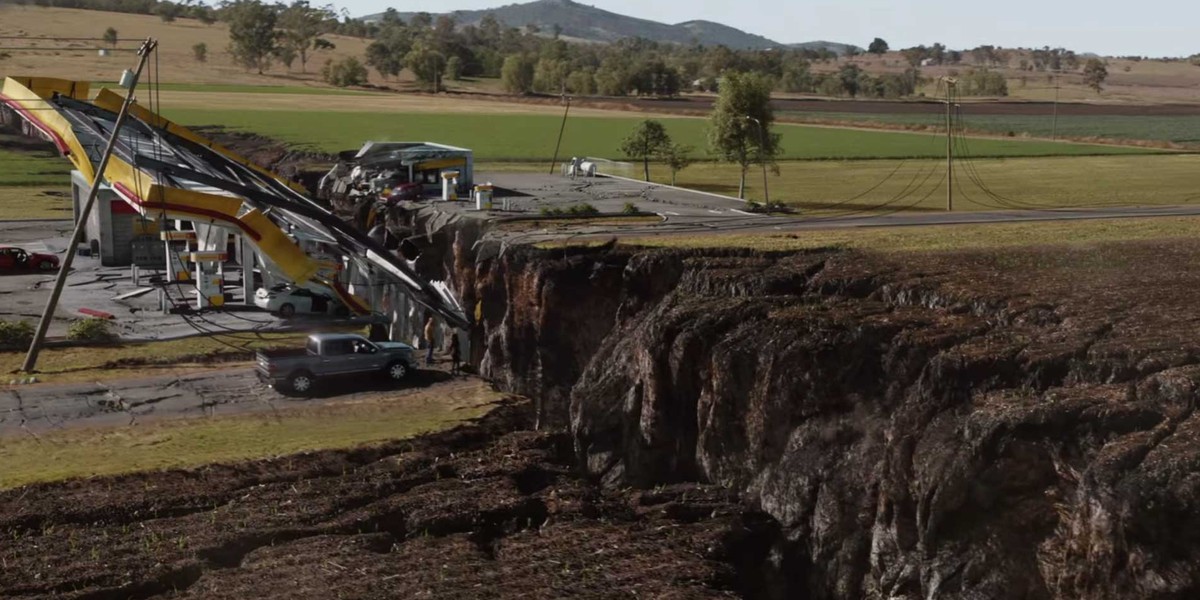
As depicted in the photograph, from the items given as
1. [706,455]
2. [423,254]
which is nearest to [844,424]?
[706,455]

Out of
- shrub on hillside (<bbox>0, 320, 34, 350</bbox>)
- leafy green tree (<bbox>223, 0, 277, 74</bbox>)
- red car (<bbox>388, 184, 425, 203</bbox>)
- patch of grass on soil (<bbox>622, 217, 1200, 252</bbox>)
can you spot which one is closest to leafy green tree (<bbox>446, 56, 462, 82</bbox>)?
leafy green tree (<bbox>223, 0, 277, 74</bbox>)

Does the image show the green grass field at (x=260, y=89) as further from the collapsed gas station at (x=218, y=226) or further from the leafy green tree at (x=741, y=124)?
the leafy green tree at (x=741, y=124)

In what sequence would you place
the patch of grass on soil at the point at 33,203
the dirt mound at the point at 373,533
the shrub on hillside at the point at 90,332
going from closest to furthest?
the dirt mound at the point at 373,533 < the shrub on hillside at the point at 90,332 < the patch of grass on soil at the point at 33,203

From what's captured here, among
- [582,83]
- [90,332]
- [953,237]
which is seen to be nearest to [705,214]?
[953,237]

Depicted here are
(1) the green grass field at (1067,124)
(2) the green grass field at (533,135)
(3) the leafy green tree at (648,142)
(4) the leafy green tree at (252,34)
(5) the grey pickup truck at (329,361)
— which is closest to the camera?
(5) the grey pickup truck at (329,361)

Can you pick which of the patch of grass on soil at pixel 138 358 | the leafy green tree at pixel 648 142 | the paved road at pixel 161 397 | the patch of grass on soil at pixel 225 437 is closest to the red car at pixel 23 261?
the patch of grass on soil at pixel 138 358

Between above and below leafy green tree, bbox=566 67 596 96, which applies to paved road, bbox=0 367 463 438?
below

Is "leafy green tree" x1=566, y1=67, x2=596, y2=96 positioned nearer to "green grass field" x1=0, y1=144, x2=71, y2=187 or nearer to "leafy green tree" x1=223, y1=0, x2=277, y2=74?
"leafy green tree" x1=223, y1=0, x2=277, y2=74

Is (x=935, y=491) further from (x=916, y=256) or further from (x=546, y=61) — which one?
(x=546, y=61)
